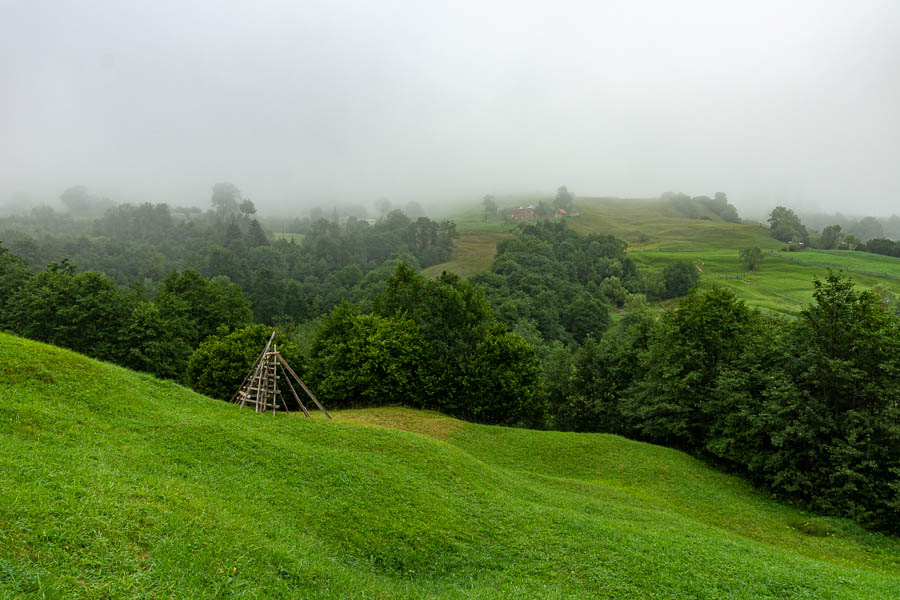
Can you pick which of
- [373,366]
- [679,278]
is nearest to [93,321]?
[373,366]

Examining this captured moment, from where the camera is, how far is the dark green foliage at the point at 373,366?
39719 mm

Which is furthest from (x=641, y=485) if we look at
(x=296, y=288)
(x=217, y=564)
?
(x=296, y=288)

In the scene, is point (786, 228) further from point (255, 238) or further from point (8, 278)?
point (8, 278)

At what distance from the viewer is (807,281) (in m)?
112

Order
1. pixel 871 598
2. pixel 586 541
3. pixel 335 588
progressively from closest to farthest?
pixel 335 588
pixel 871 598
pixel 586 541

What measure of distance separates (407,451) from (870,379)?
90.9 feet

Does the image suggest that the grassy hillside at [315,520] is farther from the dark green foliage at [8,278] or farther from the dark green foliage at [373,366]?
the dark green foliage at [8,278]

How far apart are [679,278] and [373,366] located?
106 meters

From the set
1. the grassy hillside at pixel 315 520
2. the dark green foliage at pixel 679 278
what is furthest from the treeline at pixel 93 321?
the dark green foliage at pixel 679 278

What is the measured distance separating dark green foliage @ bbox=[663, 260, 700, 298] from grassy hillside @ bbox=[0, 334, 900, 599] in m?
104

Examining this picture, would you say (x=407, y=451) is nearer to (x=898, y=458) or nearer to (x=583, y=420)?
(x=898, y=458)

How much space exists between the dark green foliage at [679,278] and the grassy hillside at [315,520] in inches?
4099

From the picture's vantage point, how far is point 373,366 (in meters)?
39.8

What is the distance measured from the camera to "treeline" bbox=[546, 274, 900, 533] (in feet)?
79.9
